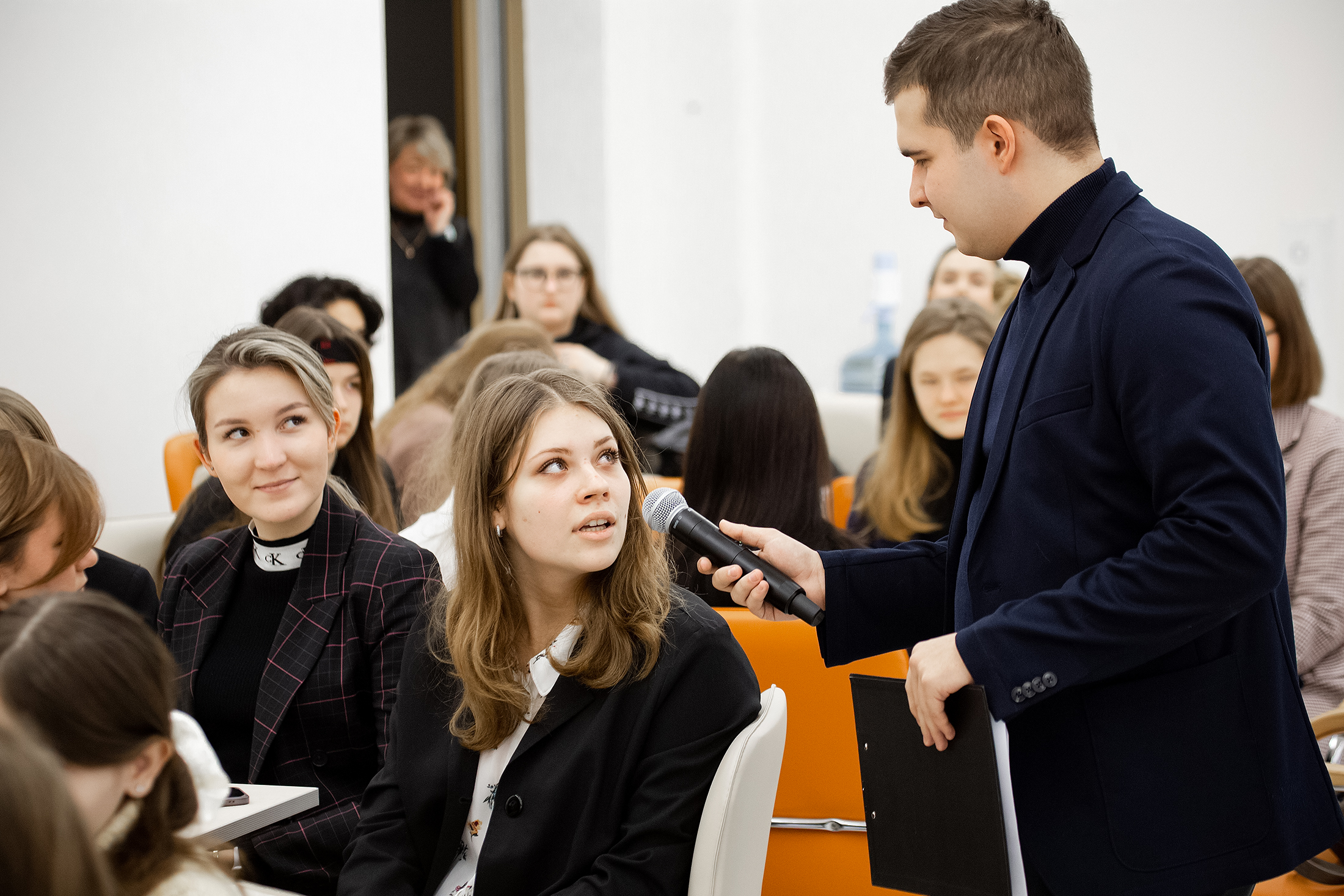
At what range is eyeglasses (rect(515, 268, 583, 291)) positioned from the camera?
4.59 metres

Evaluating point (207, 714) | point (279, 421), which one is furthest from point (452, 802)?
point (279, 421)

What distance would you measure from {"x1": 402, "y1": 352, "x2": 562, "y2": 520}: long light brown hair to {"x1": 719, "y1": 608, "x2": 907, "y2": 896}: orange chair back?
105 centimetres

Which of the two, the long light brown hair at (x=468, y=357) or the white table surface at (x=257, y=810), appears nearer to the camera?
the white table surface at (x=257, y=810)

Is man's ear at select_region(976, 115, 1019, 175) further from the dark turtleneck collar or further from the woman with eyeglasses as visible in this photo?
the woman with eyeglasses

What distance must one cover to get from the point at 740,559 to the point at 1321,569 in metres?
2.18

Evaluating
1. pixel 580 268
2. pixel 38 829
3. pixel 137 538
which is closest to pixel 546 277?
pixel 580 268

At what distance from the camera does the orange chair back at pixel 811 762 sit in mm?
2002

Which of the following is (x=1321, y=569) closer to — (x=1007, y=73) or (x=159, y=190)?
(x=1007, y=73)

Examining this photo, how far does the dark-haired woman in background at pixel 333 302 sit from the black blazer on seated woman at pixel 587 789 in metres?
2.51

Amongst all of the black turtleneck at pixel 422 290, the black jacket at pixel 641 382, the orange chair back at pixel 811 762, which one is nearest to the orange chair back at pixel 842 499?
the black jacket at pixel 641 382

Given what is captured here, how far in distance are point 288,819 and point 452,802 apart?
A: 43 cm

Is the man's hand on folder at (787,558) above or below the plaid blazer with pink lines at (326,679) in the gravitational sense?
above

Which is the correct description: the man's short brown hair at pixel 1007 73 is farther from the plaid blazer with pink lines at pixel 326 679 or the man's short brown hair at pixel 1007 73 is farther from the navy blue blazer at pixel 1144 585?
the plaid blazer with pink lines at pixel 326 679

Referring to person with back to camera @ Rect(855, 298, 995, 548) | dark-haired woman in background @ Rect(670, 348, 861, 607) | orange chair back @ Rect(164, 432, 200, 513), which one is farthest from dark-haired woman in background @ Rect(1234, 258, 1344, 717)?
orange chair back @ Rect(164, 432, 200, 513)
